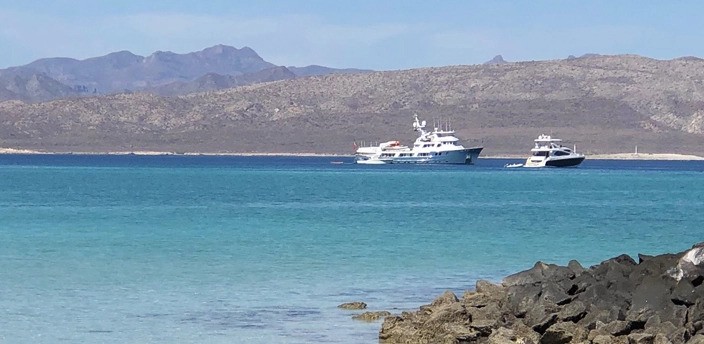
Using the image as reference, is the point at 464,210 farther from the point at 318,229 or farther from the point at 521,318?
the point at 521,318

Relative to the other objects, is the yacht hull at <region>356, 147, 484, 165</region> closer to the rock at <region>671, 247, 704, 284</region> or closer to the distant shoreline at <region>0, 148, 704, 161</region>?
the distant shoreline at <region>0, 148, 704, 161</region>

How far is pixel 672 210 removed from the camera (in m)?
52.7

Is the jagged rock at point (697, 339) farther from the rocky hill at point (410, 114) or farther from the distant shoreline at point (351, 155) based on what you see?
the rocky hill at point (410, 114)

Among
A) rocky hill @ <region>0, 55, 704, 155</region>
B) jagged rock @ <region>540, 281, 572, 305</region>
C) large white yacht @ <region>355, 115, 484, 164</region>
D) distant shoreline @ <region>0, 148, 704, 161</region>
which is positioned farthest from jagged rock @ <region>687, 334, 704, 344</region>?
rocky hill @ <region>0, 55, 704, 155</region>

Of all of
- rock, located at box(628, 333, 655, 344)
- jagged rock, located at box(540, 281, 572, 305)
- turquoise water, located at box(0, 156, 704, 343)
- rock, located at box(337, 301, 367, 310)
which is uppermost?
jagged rock, located at box(540, 281, 572, 305)

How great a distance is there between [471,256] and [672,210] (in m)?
24.6

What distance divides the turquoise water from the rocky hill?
104606 millimetres

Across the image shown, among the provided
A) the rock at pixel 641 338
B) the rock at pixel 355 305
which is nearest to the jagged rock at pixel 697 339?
the rock at pixel 641 338

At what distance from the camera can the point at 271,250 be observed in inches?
1241

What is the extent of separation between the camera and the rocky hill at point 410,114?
571 feet

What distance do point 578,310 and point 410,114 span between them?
162259mm

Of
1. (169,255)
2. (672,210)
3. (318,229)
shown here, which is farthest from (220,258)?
(672,210)

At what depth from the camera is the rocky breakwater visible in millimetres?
16594

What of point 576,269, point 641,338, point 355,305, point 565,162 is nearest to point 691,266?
point 576,269
